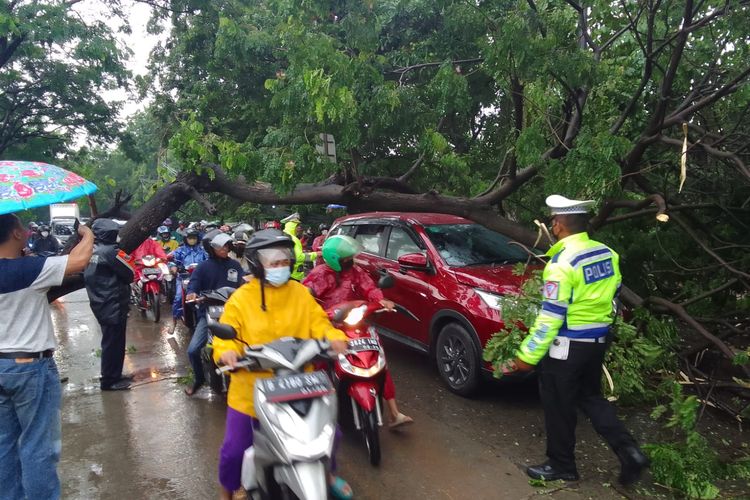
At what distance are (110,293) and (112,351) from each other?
651 millimetres

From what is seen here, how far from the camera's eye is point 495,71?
5.43 meters

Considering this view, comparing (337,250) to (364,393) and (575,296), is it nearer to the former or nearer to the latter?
(364,393)

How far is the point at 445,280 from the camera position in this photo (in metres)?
5.35

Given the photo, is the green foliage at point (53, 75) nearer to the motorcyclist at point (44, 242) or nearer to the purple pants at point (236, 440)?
the motorcyclist at point (44, 242)

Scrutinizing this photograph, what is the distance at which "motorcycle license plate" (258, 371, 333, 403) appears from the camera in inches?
98.8

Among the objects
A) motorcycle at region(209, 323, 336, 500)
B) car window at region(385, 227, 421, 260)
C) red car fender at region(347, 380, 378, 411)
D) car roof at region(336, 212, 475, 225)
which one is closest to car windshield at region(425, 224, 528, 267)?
car roof at region(336, 212, 475, 225)

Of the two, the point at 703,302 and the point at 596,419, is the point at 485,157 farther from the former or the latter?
the point at 596,419

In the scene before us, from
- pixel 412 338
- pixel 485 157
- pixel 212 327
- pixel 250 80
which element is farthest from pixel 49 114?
pixel 212 327

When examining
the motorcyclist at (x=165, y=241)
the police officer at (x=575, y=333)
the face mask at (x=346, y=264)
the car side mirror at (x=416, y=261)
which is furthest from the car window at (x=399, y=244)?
the motorcyclist at (x=165, y=241)

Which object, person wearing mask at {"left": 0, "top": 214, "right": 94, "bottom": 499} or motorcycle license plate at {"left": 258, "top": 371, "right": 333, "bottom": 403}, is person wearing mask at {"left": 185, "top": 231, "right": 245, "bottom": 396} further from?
motorcycle license plate at {"left": 258, "top": 371, "right": 333, "bottom": 403}

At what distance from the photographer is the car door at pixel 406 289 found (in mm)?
5586

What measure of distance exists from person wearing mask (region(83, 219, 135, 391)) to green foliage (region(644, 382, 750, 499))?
4.93 m

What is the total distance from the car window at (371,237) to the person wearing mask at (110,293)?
109 inches

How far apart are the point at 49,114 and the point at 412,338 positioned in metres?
17.3
